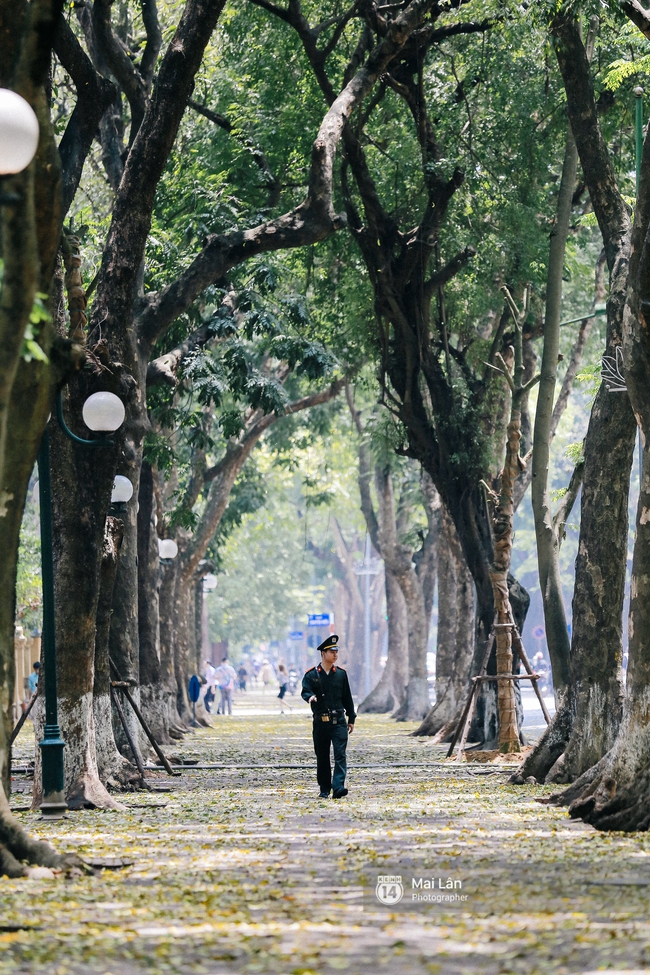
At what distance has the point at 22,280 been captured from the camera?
914cm

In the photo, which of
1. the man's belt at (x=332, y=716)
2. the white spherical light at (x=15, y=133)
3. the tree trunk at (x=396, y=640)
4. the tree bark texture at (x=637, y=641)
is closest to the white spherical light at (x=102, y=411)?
the man's belt at (x=332, y=716)

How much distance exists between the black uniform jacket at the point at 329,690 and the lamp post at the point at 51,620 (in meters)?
3.26

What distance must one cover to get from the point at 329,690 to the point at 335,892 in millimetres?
7393

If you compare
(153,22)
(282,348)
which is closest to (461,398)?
(282,348)

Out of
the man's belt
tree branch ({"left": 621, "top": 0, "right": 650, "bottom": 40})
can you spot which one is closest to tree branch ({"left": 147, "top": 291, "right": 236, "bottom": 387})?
the man's belt

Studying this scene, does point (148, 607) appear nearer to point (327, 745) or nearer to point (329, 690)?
point (329, 690)

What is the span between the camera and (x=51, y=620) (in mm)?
13594

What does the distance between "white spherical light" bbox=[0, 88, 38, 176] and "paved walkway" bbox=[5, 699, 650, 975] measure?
3.90 m

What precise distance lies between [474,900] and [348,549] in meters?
54.7

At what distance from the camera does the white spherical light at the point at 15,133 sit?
807 cm

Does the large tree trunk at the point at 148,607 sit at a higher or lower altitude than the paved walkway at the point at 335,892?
higher

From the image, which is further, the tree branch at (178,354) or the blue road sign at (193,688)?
the blue road sign at (193,688)

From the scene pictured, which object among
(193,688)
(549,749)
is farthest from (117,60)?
(193,688)

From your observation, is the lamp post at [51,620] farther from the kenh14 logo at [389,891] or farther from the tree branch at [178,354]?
the tree branch at [178,354]
